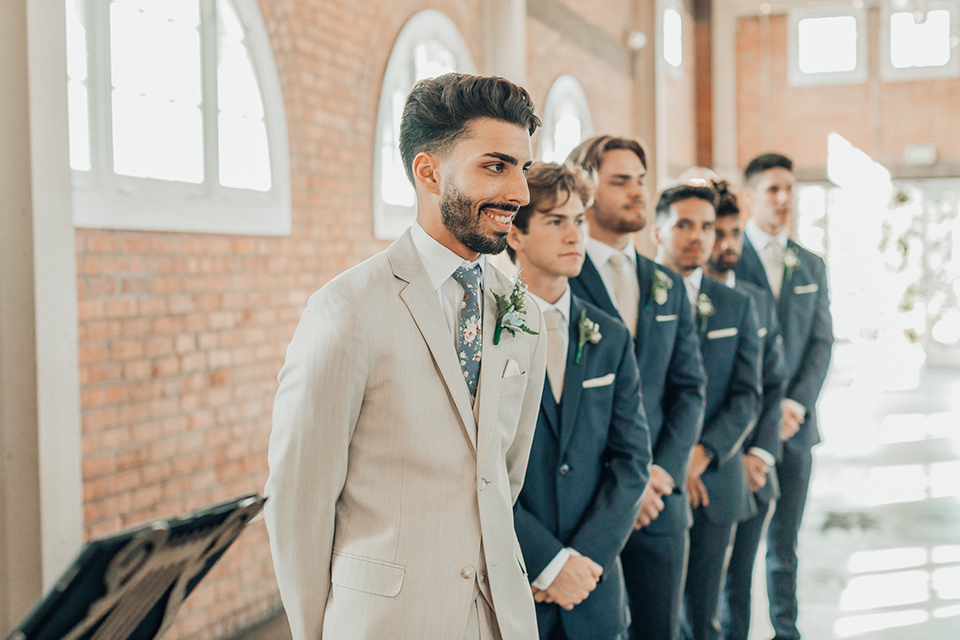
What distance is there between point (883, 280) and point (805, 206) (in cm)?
169

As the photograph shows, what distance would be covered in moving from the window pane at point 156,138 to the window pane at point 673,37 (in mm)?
9841

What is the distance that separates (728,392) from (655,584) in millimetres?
930

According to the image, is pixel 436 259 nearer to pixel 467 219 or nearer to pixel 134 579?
pixel 467 219

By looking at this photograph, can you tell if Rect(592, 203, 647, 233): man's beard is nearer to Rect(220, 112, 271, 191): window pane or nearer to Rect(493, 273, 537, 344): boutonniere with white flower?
Rect(493, 273, 537, 344): boutonniere with white flower

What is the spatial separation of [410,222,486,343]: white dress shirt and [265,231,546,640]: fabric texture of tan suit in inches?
1.6

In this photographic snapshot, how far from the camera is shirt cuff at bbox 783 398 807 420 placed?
4066mm

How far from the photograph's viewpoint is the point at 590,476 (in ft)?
7.80

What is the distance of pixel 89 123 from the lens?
3.27 metres

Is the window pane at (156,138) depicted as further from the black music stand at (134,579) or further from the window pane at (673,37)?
the window pane at (673,37)

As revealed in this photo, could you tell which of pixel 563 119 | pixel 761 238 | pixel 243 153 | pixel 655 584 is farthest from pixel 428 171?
pixel 563 119

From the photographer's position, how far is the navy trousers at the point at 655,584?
8.96ft

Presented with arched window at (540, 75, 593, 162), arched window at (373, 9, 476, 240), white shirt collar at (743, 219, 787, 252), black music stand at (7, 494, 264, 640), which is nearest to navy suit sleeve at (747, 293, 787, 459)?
white shirt collar at (743, 219, 787, 252)

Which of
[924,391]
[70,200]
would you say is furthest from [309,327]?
[924,391]

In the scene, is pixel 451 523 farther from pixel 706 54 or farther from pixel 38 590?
pixel 706 54
